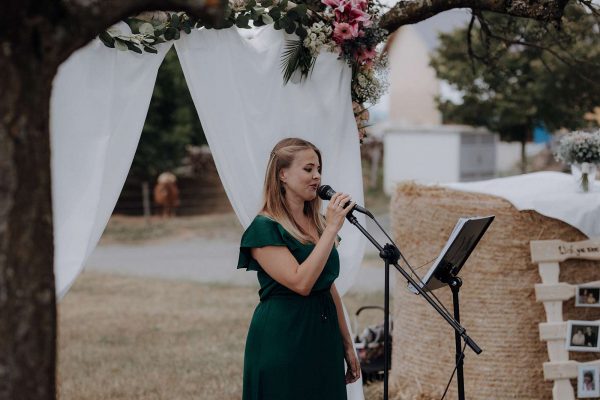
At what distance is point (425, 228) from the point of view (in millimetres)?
5996

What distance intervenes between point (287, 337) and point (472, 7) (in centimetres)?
243

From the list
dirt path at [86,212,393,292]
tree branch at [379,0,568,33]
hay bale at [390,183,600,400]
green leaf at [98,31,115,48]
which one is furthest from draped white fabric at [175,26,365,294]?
dirt path at [86,212,393,292]

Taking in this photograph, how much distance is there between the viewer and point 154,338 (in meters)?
8.74

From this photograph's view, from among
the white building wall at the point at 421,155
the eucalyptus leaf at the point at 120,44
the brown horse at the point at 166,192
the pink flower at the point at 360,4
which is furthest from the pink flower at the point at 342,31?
the white building wall at the point at 421,155

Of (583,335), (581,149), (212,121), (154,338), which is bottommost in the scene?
(154,338)

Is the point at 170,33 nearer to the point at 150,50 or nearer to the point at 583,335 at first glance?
the point at 150,50

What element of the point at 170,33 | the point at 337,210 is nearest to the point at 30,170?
the point at 337,210

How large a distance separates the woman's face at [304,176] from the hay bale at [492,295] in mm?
2149

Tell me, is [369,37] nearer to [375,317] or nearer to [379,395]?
[379,395]

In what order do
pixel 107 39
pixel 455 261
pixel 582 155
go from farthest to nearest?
pixel 582 155 < pixel 107 39 < pixel 455 261

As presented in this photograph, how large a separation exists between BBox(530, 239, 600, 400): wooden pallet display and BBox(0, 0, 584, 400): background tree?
364cm

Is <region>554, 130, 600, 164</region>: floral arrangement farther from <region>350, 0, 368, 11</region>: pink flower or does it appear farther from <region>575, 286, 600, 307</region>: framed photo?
<region>350, 0, 368, 11</region>: pink flower

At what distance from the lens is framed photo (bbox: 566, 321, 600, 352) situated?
5.61 metres

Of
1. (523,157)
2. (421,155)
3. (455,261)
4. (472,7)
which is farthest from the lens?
(421,155)
